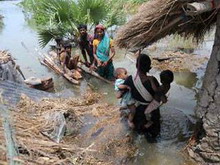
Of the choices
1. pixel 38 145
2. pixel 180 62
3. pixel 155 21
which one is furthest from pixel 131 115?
pixel 180 62

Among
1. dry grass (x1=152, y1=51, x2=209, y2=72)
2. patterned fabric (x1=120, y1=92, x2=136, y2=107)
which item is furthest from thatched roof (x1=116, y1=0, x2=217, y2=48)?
dry grass (x1=152, y1=51, x2=209, y2=72)

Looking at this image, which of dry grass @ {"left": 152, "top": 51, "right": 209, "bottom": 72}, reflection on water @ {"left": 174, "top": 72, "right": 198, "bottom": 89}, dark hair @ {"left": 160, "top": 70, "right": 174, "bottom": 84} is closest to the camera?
dark hair @ {"left": 160, "top": 70, "right": 174, "bottom": 84}

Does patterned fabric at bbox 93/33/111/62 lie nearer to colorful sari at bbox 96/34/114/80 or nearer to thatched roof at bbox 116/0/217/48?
colorful sari at bbox 96/34/114/80

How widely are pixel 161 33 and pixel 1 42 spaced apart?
10.7 metres

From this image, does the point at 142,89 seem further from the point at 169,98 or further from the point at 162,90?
the point at 169,98

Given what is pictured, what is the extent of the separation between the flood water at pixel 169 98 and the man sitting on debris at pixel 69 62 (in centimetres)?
25

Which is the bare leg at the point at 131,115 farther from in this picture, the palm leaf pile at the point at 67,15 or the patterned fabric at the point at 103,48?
the palm leaf pile at the point at 67,15

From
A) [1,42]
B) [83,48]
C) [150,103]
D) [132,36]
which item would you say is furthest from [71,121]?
[1,42]

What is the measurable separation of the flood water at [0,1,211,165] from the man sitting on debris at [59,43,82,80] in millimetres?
251

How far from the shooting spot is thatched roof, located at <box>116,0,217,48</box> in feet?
14.5

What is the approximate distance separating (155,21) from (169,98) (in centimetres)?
293

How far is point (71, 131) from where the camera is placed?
5.90 metres

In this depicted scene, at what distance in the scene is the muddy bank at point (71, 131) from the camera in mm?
3320

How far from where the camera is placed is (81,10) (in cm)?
1069
